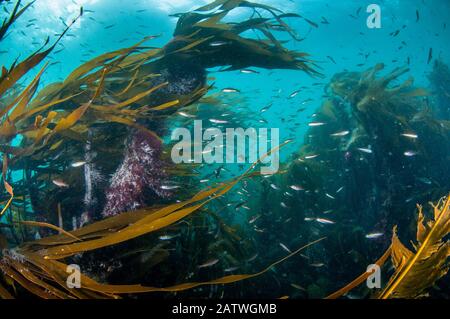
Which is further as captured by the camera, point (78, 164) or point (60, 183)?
point (78, 164)

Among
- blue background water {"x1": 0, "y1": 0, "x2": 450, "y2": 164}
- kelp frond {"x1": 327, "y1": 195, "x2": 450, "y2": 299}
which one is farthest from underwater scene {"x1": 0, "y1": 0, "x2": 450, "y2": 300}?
blue background water {"x1": 0, "y1": 0, "x2": 450, "y2": 164}

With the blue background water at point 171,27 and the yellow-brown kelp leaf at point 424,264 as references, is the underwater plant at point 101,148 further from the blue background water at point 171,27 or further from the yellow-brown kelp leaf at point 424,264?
the blue background water at point 171,27

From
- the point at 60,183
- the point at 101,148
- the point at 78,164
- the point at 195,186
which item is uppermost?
the point at 101,148

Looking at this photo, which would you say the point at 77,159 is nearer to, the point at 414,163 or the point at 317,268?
the point at 317,268

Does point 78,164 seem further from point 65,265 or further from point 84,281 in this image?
point 84,281

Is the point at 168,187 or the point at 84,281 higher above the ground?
the point at 168,187

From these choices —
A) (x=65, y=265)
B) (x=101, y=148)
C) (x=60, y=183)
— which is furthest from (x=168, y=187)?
(x=65, y=265)

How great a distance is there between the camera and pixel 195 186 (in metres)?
4.11

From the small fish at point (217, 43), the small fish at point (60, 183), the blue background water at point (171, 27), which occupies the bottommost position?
the small fish at point (60, 183)

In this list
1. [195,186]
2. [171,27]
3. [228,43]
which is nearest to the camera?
[228,43]

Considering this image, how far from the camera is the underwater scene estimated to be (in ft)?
5.80

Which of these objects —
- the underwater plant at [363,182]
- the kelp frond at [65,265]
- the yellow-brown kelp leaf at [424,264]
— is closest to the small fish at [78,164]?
the kelp frond at [65,265]

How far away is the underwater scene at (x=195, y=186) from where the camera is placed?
5.80ft
